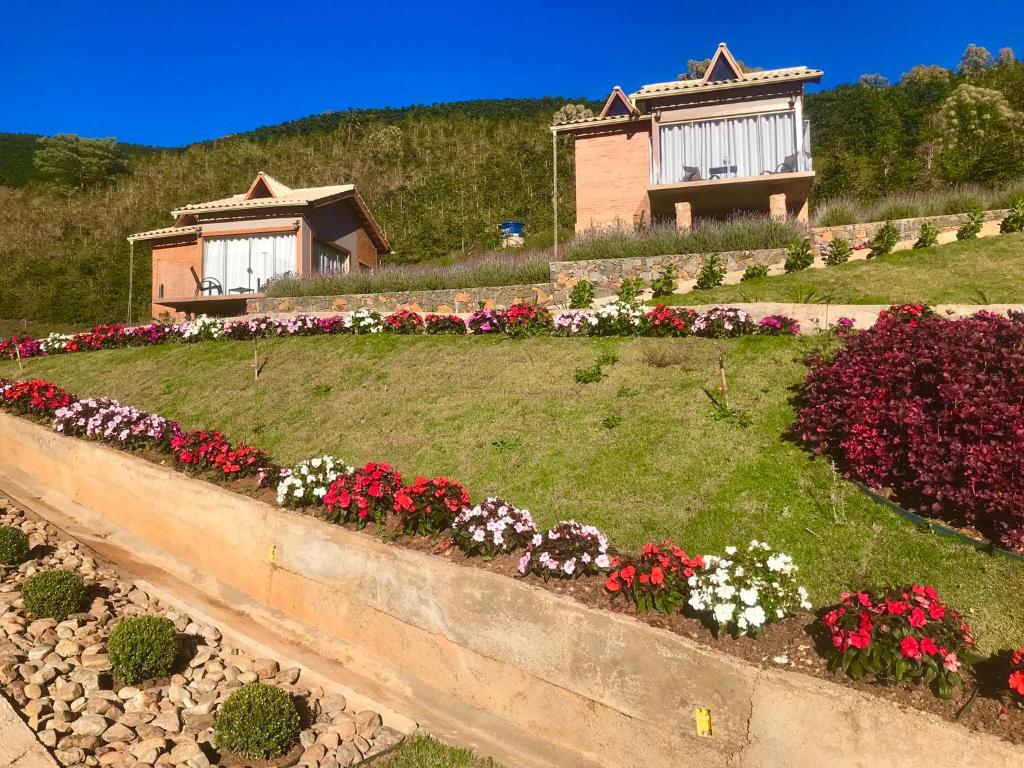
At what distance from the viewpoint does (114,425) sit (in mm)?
9102

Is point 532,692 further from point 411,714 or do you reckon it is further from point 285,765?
point 285,765

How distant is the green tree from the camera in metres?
48.4

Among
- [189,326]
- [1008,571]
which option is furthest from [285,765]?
[189,326]

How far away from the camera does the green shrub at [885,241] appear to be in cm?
1389

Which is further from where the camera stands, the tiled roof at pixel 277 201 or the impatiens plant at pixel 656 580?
the tiled roof at pixel 277 201

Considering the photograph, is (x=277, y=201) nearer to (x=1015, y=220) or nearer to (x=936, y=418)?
(x=1015, y=220)

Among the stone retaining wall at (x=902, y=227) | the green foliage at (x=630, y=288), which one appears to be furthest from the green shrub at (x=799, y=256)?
the green foliage at (x=630, y=288)

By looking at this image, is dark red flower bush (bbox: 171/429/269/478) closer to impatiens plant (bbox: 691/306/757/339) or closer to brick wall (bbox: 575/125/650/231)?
impatiens plant (bbox: 691/306/757/339)

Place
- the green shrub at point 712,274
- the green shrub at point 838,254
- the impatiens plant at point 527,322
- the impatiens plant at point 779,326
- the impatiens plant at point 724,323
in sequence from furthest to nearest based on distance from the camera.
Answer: the green shrub at point 838,254 → the green shrub at point 712,274 → the impatiens plant at point 527,322 → the impatiens plant at point 724,323 → the impatiens plant at point 779,326

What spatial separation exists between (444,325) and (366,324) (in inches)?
75.7

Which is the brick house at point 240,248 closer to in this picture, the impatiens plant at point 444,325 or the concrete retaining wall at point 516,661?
the impatiens plant at point 444,325

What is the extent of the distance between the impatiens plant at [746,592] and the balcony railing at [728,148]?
55.3 ft

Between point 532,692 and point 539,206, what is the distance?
35.1m

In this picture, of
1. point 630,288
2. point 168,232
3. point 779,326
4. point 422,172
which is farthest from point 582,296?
point 422,172
